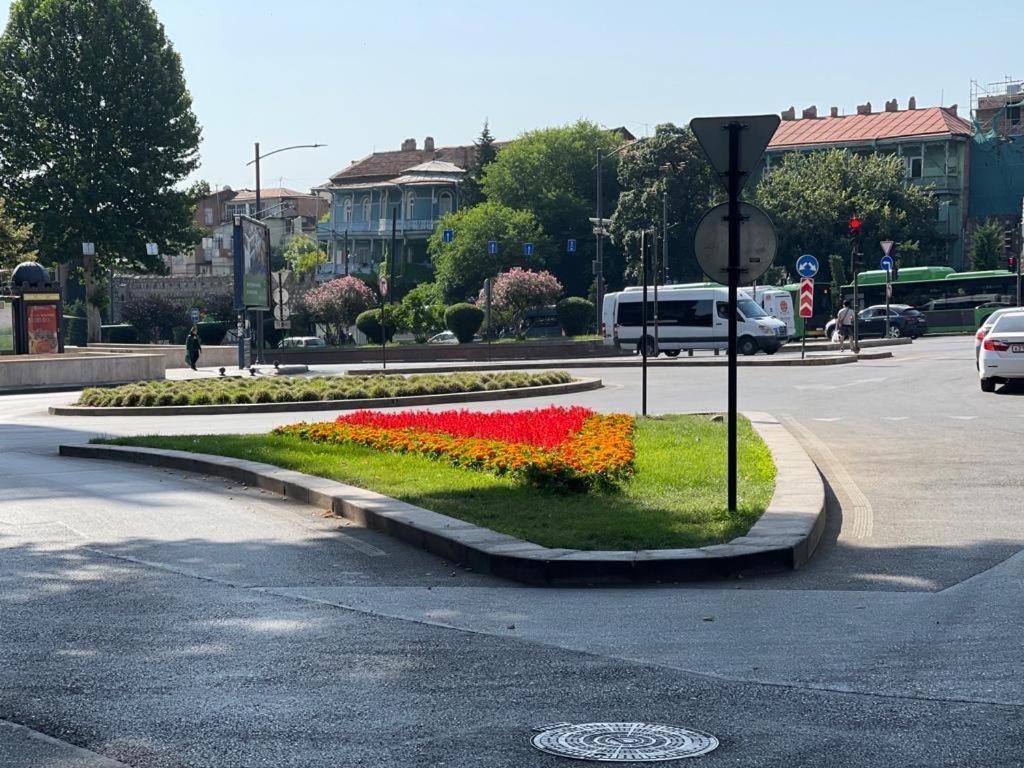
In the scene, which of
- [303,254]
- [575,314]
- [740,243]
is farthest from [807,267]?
[303,254]


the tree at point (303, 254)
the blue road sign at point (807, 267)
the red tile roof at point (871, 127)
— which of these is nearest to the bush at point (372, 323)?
the blue road sign at point (807, 267)

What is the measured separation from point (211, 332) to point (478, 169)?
49.5 meters

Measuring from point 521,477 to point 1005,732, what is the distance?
286 inches

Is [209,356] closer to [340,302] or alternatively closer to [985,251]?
[340,302]

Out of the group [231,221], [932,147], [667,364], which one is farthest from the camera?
[231,221]

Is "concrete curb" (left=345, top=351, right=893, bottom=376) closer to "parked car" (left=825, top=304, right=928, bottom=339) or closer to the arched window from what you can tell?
"parked car" (left=825, top=304, right=928, bottom=339)

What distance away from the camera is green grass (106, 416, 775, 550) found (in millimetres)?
9492

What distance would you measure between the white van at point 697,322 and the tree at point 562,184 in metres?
47.6

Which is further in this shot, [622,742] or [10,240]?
[10,240]

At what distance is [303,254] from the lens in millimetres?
136750

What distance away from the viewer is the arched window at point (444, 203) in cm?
11775

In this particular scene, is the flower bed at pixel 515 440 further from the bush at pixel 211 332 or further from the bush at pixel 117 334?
the bush at pixel 117 334

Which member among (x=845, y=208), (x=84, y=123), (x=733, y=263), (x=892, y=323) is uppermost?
(x=84, y=123)

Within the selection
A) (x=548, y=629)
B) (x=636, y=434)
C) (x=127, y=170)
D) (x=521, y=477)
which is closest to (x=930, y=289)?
(x=127, y=170)
